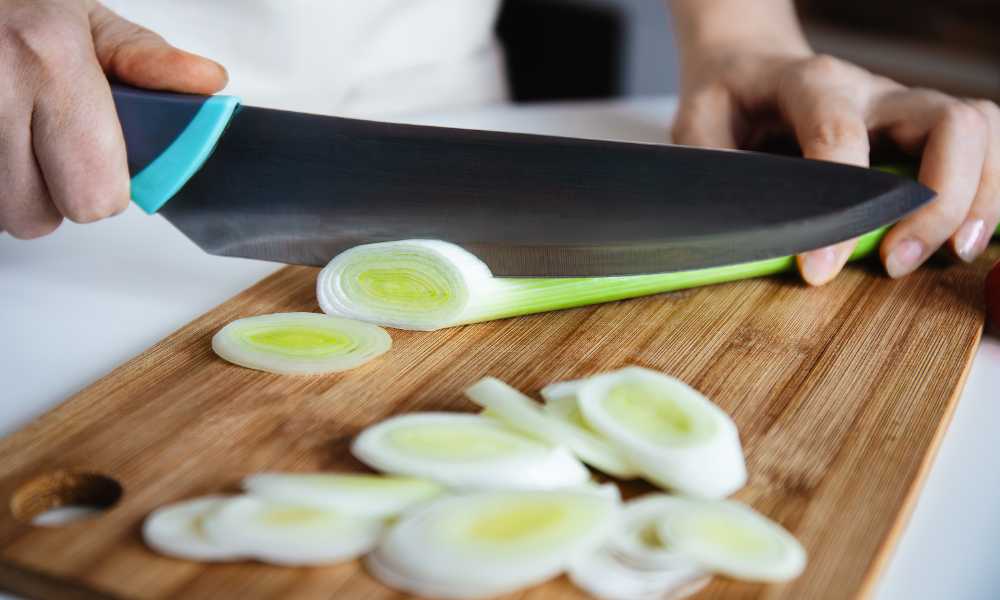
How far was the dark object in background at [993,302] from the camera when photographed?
1315 mm

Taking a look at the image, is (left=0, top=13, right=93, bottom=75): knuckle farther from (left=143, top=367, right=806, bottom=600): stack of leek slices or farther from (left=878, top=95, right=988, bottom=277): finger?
(left=878, top=95, right=988, bottom=277): finger

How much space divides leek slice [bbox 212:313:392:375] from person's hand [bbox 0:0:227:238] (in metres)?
0.29

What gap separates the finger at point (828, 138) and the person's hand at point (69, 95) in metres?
0.82

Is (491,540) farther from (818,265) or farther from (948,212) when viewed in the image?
(948,212)

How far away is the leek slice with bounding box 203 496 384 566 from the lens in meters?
0.81

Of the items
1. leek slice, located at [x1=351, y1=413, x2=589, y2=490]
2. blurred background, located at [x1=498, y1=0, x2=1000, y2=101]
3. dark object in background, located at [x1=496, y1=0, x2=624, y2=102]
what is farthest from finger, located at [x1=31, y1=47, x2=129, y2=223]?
blurred background, located at [x1=498, y1=0, x2=1000, y2=101]

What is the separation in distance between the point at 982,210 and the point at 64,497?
1281mm

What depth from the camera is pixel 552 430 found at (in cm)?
95

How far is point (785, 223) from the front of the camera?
3.84 ft

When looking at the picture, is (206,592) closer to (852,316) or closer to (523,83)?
(852,316)

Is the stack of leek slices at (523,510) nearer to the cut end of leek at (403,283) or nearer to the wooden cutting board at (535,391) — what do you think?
the wooden cutting board at (535,391)

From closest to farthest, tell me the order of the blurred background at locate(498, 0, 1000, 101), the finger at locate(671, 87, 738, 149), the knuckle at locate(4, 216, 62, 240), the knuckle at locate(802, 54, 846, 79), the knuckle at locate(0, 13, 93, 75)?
1. the knuckle at locate(0, 13, 93, 75)
2. the knuckle at locate(4, 216, 62, 240)
3. the knuckle at locate(802, 54, 846, 79)
4. the finger at locate(671, 87, 738, 149)
5. the blurred background at locate(498, 0, 1000, 101)

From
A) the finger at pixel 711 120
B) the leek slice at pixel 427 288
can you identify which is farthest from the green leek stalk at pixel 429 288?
the finger at pixel 711 120

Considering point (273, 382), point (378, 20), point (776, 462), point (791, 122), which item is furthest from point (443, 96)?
point (776, 462)
